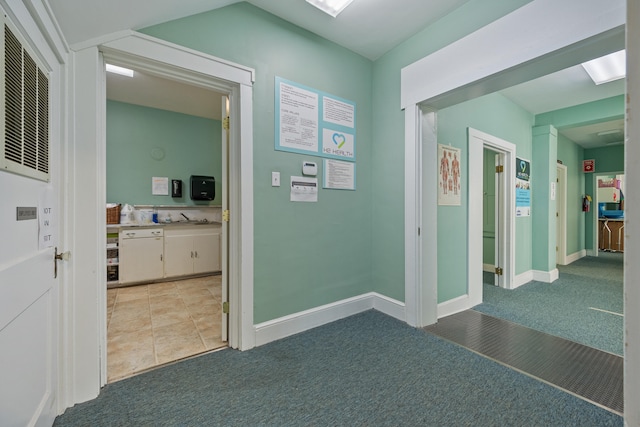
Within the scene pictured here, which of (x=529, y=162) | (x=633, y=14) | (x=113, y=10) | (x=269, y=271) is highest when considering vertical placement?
(x=113, y=10)

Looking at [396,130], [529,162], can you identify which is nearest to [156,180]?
[396,130]

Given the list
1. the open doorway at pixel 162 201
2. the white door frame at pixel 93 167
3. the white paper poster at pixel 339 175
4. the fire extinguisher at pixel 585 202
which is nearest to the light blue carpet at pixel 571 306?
the white paper poster at pixel 339 175

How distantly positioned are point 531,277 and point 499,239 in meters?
1.06

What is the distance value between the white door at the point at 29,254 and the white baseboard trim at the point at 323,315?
1189 millimetres

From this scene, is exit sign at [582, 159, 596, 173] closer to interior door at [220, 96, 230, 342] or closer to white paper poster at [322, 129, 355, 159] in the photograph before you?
white paper poster at [322, 129, 355, 159]

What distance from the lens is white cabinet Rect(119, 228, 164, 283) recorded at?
12.0ft

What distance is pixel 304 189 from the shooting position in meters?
2.33

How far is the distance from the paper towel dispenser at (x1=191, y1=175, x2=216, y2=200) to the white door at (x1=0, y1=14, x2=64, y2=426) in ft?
10.6

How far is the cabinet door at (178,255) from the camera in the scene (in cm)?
394

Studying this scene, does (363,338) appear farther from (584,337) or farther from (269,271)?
(584,337)

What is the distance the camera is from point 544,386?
1616 mm

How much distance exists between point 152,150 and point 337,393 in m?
4.43

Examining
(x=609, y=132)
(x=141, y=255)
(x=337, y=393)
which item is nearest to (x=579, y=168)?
(x=609, y=132)

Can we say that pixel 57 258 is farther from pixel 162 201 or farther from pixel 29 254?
pixel 162 201
